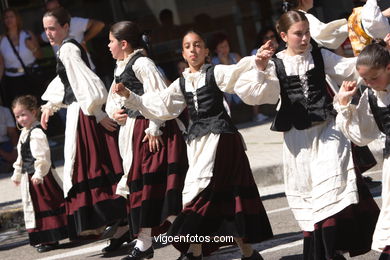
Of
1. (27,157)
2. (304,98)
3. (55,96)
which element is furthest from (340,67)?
(27,157)

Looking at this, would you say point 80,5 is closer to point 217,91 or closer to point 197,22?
point 197,22

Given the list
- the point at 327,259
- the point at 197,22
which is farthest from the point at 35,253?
the point at 197,22

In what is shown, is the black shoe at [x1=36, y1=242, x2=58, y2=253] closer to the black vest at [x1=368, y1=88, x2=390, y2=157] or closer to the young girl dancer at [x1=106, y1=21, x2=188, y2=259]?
the young girl dancer at [x1=106, y1=21, x2=188, y2=259]

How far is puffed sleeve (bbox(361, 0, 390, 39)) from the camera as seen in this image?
7.86m

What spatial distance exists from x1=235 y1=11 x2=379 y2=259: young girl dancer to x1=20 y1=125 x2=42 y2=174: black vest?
3117 millimetres

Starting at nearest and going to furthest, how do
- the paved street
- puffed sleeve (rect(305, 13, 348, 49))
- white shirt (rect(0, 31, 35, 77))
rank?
1. puffed sleeve (rect(305, 13, 348, 49))
2. the paved street
3. white shirt (rect(0, 31, 35, 77))

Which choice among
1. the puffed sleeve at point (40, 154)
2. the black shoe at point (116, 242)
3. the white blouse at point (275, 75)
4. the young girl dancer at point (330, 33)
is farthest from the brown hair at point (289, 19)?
the puffed sleeve at point (40, 154)

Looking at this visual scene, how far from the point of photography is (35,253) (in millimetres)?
9484

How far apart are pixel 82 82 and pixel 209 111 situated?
153 cm

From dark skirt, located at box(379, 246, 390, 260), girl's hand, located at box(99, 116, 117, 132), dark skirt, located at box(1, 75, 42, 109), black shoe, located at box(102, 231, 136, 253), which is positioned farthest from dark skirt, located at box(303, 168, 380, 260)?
dark skirt, located at box(1, 75, 42, 109)

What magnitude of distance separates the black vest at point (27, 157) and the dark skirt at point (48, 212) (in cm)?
7

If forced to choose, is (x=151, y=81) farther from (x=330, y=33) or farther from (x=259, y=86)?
(x=259, y=86)

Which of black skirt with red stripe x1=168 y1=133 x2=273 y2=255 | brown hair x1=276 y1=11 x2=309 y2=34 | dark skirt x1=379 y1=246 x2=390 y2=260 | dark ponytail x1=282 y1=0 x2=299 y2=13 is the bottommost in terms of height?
dark skirt x1=379 y1=246 x2=390 y2=260

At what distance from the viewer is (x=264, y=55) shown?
21.6 feet
